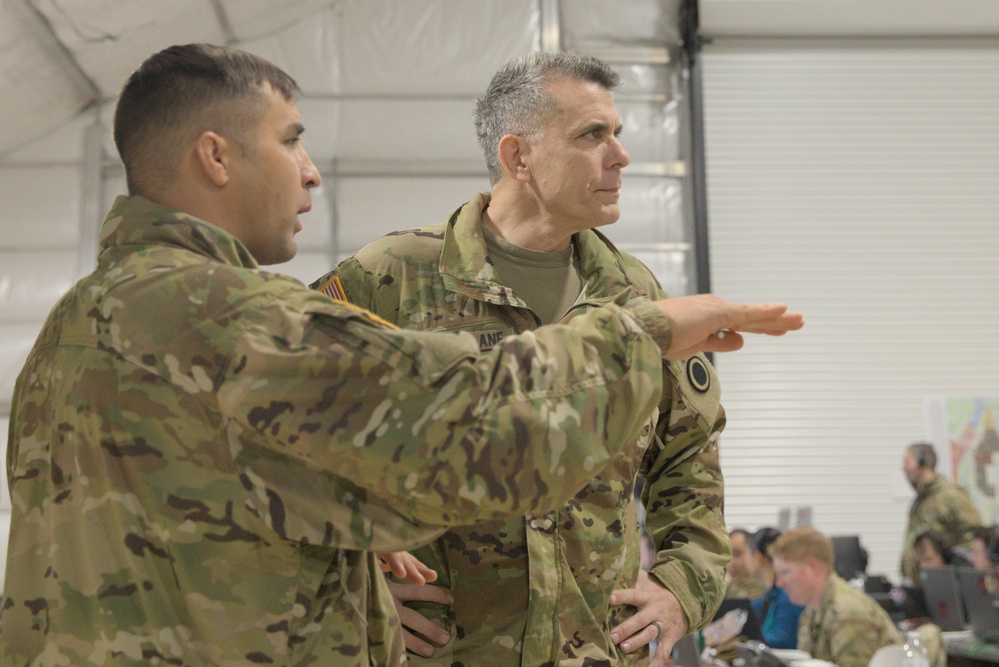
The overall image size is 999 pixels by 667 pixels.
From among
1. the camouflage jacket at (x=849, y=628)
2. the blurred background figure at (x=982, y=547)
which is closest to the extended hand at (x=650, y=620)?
the camouflage jacket at (x=849, y=628)

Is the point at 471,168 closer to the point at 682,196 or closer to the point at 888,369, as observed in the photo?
the point at 682,196

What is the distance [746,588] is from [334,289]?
585 cm

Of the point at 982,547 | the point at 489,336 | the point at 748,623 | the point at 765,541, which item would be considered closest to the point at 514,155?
the point at 489,336

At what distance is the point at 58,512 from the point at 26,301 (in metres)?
7.81

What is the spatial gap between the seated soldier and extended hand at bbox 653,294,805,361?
166 inches

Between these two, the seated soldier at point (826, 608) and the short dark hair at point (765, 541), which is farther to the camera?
the short dark hair at point (765, 541)

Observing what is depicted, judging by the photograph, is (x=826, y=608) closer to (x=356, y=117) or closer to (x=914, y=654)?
(x=914, y=654)

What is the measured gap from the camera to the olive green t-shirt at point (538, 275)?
2207 millimetres

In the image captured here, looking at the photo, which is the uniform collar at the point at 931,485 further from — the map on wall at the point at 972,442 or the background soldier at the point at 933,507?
the map on wall at the point at 972,442

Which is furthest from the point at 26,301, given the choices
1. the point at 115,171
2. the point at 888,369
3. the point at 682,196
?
the point at 888,369

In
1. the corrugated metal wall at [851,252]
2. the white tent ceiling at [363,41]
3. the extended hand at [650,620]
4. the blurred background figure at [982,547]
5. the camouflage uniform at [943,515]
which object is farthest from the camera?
the corrugated metal wall at [851,252]

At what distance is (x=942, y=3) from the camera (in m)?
9.39

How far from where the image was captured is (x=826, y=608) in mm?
5406

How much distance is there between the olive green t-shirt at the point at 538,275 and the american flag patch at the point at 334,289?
0.32 m
